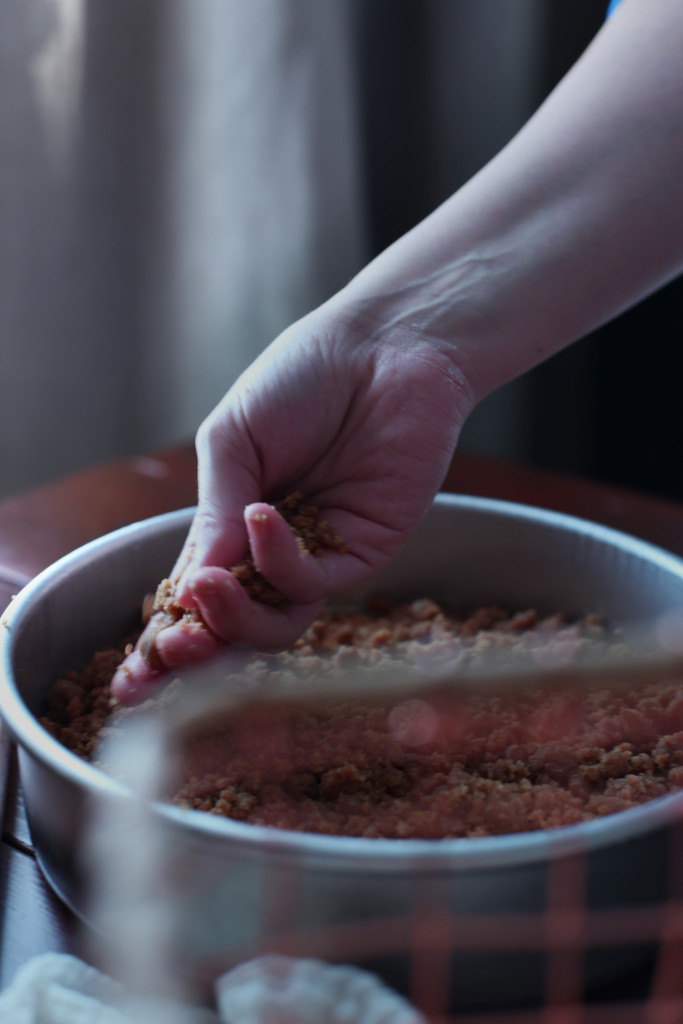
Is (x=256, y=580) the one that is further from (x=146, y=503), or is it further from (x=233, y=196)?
(x=233, y=196)

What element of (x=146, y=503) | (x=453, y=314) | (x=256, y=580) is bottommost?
(x=146, y=503)

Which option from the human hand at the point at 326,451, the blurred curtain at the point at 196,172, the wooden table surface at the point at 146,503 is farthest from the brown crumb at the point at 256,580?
the blurred curtain at the point at 196,172

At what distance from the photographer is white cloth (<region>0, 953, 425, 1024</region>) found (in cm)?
45

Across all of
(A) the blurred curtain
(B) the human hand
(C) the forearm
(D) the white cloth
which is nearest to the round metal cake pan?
(D) the white cloth

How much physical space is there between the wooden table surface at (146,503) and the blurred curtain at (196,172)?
37 cm

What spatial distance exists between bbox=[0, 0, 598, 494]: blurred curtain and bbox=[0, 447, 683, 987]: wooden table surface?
1.22 ft

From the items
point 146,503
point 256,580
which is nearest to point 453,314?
point 256,580

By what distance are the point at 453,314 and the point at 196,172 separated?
875mm

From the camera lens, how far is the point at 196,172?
1.54 m

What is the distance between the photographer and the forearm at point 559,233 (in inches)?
32.5

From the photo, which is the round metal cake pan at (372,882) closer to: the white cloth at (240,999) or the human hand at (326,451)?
the white cloth at (240,999)

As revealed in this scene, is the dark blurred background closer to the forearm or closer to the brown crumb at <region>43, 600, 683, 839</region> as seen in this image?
the forearm

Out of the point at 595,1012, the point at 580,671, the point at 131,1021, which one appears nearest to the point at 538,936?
the point at 595,1012

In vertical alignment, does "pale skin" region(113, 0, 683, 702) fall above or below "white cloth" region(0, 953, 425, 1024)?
above
